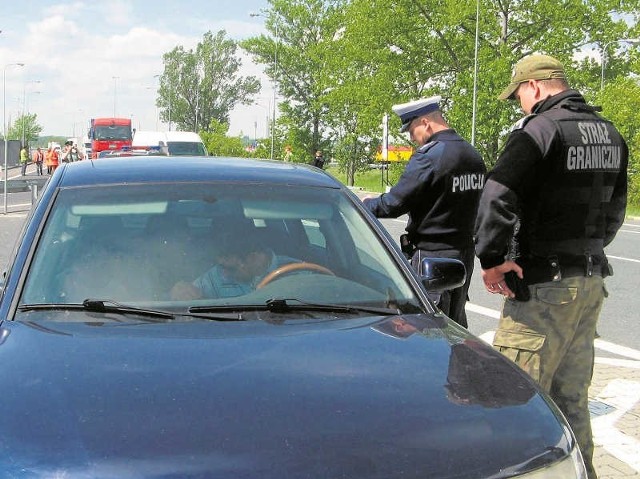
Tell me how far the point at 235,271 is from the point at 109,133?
50.8 meters

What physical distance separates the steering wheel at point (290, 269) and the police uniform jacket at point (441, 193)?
1577 millimetres

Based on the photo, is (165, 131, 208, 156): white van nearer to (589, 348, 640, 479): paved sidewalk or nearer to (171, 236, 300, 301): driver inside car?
(589, 348, 640, 479): paved sidewalk

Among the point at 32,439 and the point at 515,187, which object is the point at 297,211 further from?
the point at 32,439

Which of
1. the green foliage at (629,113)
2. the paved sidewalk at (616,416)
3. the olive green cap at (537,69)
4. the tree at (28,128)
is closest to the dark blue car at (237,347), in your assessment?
the olive green cap at (537,69)

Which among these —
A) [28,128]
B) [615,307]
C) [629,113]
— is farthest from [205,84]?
[615,307]

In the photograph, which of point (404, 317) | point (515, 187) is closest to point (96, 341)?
point (404, 317)

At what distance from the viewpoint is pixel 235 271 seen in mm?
3215

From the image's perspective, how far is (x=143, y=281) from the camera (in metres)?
3.09

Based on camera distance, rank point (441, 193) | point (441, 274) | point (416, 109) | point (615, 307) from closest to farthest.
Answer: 1. point (441, 274)
2. point (441, 193)
3. point (416, 109)
4. point (615, 307)

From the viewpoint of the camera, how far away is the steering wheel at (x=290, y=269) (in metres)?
3.20

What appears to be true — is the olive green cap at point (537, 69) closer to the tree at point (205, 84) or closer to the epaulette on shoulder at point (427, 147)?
the epaulette on shoulder at point (427, 147)

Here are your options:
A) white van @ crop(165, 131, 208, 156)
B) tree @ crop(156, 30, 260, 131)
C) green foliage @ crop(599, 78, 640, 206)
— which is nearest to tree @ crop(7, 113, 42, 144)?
tree @ crop(156, 30, 260, 131)

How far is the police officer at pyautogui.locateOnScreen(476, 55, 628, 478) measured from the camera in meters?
3.57

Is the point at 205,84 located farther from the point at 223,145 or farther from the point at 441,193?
the point at 441,193
